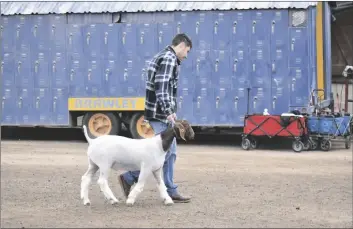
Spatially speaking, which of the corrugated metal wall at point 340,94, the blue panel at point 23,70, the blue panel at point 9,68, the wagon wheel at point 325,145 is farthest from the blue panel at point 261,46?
the blue panel at point 9,68

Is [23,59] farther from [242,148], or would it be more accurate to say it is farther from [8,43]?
[242,148]

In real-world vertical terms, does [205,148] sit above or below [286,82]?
below

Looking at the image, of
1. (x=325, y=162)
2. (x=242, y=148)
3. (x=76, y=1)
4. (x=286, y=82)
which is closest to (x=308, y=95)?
(x=286, y=82)

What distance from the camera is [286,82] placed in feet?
49.0

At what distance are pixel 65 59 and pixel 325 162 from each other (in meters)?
7.08

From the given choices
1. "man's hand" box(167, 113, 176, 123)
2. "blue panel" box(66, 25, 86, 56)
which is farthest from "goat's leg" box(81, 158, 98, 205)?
"blue panel" box(66, 25, 86, 56)

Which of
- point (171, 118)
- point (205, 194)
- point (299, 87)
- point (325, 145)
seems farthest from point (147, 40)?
point (171, 118)

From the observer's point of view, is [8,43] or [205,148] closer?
[205,148]

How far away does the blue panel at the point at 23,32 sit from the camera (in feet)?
53.5

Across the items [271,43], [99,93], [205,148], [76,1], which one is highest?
[76,1]

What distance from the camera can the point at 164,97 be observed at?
7.09 metres

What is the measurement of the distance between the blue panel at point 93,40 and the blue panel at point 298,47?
447 centimetres

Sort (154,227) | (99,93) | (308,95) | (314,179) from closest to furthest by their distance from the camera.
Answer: (154,227) → (314,179) → (308,95) → (99,93)

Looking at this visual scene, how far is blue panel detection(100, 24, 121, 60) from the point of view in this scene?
1589cm
